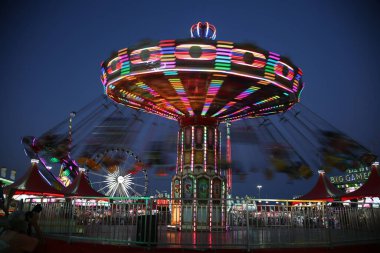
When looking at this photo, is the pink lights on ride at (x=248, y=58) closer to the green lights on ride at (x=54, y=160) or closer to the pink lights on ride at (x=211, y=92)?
the pink lights on ride at (x=211, y=92)

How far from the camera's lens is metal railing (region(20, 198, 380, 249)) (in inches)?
314

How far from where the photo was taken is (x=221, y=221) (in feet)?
29.2

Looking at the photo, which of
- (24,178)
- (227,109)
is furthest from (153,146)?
(227,109)

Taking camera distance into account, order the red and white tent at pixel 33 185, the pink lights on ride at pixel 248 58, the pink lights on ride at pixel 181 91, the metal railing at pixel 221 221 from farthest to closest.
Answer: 1. the red and white tent at pixel 33 185
2. the pink lights on ride at pixel 181 91
3. the pink lights on ride at pixel 248 58
4. the metal railing at pixel 221 221

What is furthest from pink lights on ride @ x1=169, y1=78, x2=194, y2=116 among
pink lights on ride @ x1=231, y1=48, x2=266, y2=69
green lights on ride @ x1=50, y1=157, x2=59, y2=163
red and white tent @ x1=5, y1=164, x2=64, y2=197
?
green lights on ride @ x1=50, y1=157, x2=59, y2=163

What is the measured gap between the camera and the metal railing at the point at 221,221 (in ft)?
26.2

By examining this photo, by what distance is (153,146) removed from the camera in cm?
2673

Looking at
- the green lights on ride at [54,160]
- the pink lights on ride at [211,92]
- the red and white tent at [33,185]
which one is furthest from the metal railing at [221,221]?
the green lights on ride at [54,160]

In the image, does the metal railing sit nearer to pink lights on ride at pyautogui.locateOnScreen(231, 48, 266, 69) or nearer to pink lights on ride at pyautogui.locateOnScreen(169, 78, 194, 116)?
pink lights on ride at pyautogui.locateOnScreen(231, 48, 266, 69)

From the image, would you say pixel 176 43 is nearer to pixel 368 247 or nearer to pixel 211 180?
pixel 211 180

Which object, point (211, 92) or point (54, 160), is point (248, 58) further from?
point (54, 160)

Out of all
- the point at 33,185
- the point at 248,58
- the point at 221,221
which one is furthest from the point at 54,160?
the point at 221,221

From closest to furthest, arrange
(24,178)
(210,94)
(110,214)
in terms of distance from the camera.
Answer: (110,214) < (210,94) < (24,178)

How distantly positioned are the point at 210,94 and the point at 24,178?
1364 centimetres
